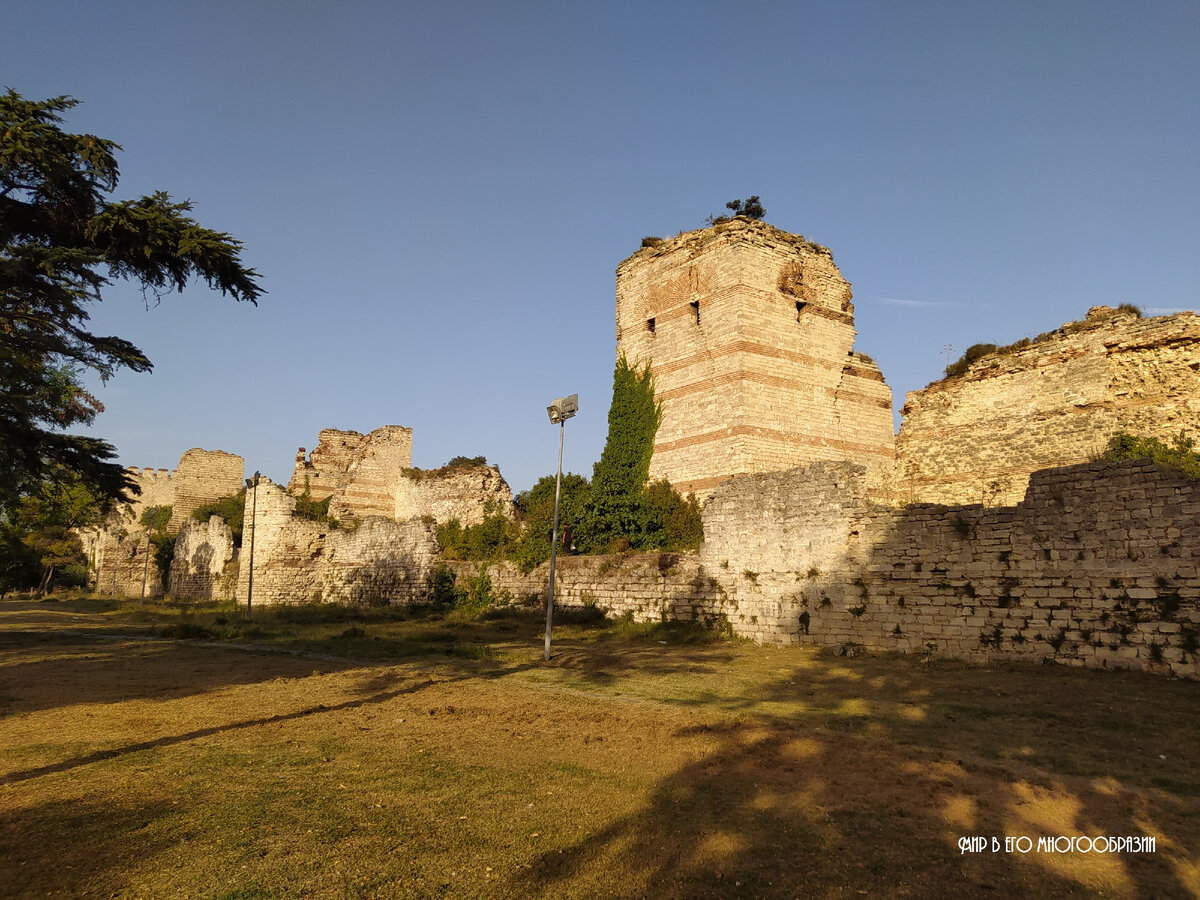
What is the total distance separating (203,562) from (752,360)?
28227mm

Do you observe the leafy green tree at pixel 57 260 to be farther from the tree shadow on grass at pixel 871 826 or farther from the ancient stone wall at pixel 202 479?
the ancient stone wall at pixel 202 479

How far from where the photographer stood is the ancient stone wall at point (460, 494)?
2394 centimetres

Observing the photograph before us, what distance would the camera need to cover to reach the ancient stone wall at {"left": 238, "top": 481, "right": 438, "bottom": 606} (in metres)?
23.5

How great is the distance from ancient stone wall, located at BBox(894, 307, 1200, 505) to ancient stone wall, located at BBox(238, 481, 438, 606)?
15843 millimetres

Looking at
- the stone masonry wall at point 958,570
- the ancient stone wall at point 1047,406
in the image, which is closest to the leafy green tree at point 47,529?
the stone masonry wall at point 958,570

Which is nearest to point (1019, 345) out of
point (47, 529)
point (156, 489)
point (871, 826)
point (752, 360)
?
point (752, 360)

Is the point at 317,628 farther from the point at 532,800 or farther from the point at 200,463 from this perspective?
the point at 200,463

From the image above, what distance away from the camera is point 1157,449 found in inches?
572

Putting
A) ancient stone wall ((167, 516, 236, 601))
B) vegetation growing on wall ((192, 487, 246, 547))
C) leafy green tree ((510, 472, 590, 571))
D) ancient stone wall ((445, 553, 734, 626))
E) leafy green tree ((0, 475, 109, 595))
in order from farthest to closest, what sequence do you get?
vegetation growing on wall ((192, 487, 246, 547)) < ancient stone wall ((167, 516, 236, 601)) < leafy green tree ((510, 472, 590, 571)) < ancient stone wall ((445, 553, 734, 626)) < leafy green tree ((0, 475, 109, 595))

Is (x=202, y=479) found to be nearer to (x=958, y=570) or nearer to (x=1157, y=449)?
(x=958, y=570)

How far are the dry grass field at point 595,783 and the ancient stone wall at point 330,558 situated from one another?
13373 mm

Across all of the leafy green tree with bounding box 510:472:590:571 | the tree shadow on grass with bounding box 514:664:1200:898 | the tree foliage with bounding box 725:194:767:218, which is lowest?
the tree shadow on grass with bounding box 514:664:1200:898

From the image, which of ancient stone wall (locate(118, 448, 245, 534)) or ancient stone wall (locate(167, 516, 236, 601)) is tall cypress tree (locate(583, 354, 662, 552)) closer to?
ancient stone wall (locate(167, 516, 236, 601))

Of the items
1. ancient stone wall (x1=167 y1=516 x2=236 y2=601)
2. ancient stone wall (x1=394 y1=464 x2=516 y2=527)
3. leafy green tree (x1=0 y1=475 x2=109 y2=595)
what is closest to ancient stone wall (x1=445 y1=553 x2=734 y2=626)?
ancient stone wall (x1=394 y1=464 x2=516 y2=527)
